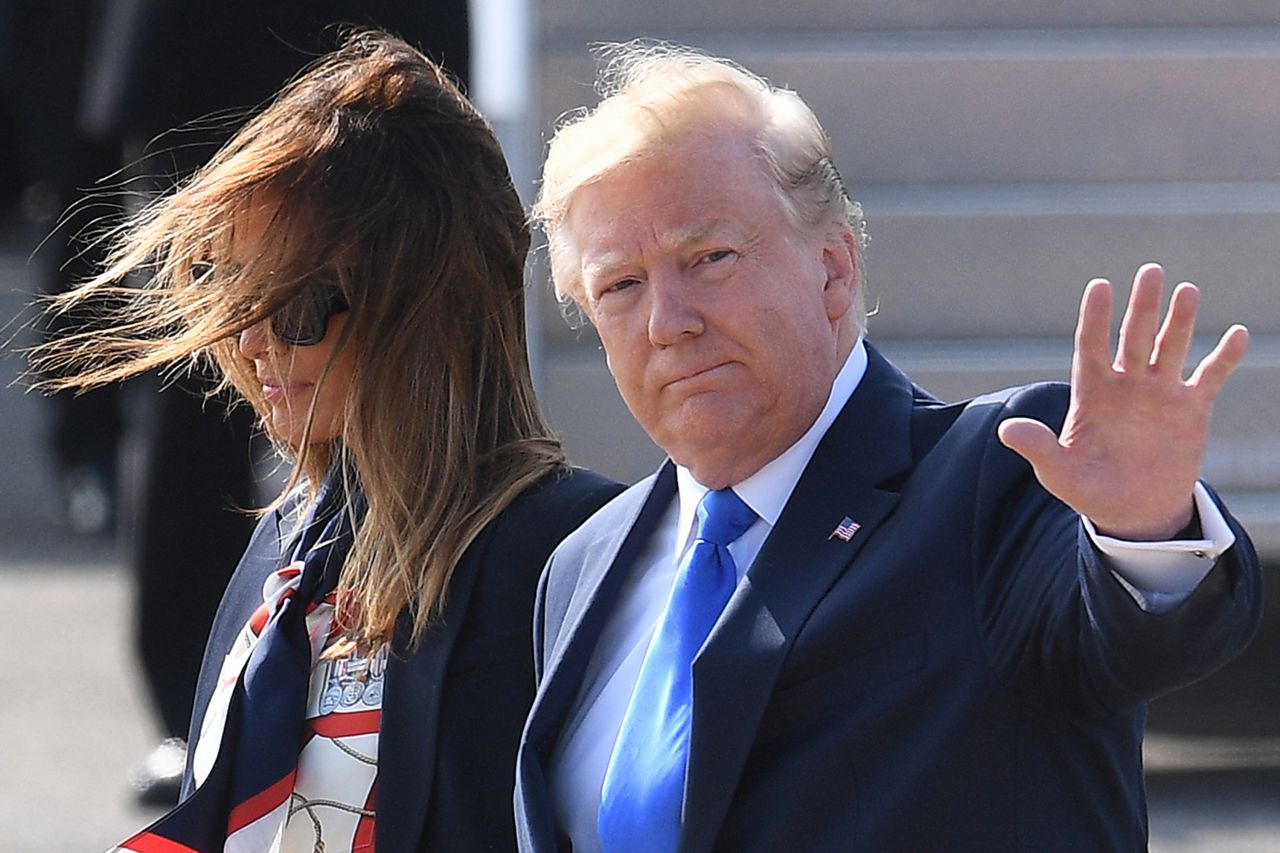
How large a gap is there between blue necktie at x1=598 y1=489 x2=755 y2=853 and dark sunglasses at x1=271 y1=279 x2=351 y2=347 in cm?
50

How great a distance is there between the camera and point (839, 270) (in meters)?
1.98

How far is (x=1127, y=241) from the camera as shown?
13.5 ft

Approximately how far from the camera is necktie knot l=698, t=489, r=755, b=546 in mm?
1918

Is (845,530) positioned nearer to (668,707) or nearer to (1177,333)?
(668,707)

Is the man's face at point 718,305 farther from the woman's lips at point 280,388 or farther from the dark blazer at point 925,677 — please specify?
the woman's lips at point 280,388

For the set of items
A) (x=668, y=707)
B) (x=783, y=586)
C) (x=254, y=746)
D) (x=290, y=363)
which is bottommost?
(x=254, y=746)

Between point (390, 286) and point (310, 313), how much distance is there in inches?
3.7

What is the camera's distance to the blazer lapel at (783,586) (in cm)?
174

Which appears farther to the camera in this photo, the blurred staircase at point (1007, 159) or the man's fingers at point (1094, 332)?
the blurred staircase at point (1007, 159)

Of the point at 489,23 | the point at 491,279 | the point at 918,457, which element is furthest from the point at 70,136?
the point at 918,457

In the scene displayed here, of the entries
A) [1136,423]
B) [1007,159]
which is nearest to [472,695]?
[1136,423]

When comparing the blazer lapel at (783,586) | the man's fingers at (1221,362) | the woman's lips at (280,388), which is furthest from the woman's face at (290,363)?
the man's fingers at (1221,362)

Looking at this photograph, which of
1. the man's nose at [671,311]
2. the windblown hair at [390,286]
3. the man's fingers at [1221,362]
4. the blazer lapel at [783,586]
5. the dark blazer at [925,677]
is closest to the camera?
the man's fingers at [1221,362]

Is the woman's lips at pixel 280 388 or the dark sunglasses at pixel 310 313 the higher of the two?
the dark sunglasses at pixel 310 313
